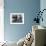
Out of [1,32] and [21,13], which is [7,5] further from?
[1,32]

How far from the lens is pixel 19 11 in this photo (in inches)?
199

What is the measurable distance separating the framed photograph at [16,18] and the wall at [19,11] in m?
0.12

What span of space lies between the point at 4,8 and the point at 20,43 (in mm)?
1974

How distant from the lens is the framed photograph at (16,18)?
16.7 ft

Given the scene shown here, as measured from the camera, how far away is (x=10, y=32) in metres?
5.08

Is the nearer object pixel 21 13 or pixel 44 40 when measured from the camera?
pixel 44 40

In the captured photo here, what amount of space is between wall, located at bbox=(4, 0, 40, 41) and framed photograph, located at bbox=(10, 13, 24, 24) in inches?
4.7

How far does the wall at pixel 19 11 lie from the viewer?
5.05 metres

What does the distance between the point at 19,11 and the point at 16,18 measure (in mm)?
308

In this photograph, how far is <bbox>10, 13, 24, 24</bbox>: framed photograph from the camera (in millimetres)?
5094

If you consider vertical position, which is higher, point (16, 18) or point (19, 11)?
point (19, 11)

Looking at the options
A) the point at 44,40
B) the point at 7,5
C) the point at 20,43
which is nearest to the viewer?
the point at 44,40

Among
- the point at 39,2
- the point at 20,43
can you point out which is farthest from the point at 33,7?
the point at 20,43

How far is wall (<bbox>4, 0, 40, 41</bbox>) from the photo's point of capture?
5.05m
